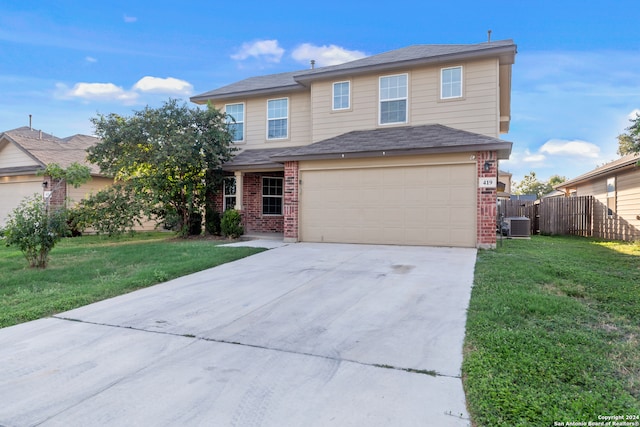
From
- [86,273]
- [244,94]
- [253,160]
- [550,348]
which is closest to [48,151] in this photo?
[244,94]

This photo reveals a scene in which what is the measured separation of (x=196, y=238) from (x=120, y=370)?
424 inches

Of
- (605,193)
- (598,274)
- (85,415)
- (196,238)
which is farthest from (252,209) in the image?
(605,193)

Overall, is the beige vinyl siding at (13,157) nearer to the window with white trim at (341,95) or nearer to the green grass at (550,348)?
the window with white trim at (341,95)

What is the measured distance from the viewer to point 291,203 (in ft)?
38.7

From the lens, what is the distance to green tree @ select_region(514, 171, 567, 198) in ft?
179

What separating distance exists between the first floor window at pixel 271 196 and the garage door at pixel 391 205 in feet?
10.8

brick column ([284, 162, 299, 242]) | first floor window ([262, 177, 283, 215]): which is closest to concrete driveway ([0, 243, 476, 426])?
brick column ([284, 162, 299, 242])

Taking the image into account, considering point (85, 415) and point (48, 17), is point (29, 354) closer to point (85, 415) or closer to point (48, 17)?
point (85, 415)

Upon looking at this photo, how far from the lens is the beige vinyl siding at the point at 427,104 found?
1101cm

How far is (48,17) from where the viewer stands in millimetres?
13555

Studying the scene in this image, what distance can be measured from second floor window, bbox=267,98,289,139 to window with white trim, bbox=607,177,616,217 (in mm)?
13180

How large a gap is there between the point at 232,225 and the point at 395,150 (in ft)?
20.4

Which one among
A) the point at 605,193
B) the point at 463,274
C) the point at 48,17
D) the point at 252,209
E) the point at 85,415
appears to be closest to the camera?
the point at 85,415

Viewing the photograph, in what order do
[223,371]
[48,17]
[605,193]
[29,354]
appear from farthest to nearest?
1. [605,193]
2. [48,17]
3. [29,354]
4. [223,371]
